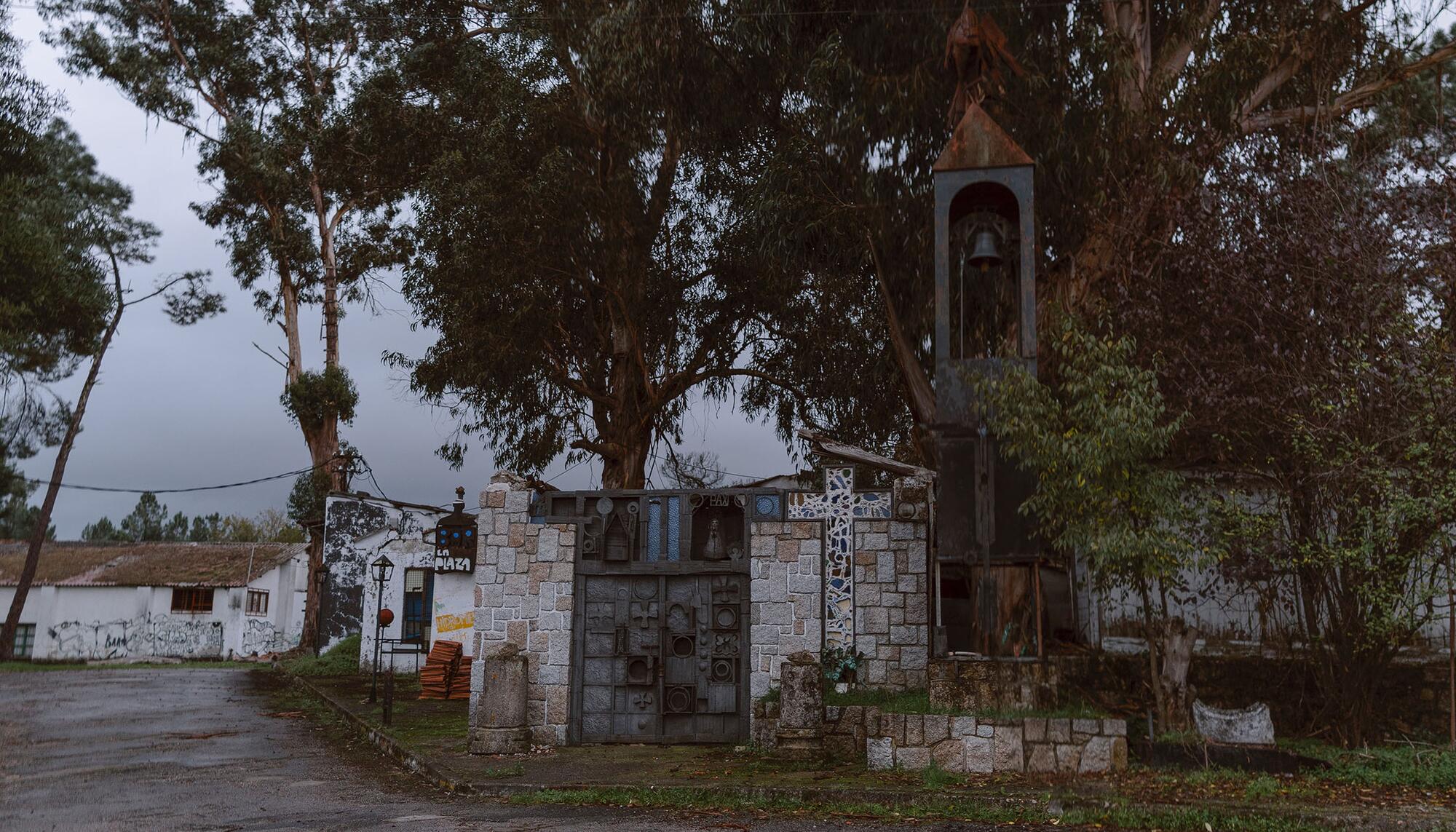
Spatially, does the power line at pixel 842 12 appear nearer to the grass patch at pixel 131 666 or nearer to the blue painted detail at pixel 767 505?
the blue painted detail at pixel 767 505

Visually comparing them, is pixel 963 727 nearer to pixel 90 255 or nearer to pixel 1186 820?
pixel 1186 820

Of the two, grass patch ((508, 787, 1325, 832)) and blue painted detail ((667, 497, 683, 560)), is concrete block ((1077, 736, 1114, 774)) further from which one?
blue painted detail ((667, 497, 683, 560))

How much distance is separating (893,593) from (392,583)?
52.3 ft

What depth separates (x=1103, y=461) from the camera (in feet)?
32.2

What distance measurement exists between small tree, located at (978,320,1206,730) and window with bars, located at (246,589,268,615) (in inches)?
1516

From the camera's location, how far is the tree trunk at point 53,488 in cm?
3167

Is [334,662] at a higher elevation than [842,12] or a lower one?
lower

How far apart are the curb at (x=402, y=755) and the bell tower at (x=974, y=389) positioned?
4977 mm

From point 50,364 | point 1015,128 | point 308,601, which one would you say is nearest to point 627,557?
point 1015,128

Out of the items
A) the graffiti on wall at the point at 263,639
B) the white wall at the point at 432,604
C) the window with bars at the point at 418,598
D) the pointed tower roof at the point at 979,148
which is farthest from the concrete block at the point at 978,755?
the graffiti on wall at the point at 263,639

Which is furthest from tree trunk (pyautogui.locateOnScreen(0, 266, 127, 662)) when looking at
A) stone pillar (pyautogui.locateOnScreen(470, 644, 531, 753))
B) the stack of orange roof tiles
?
stone pillar (pyautogui.locateOnScreen(470, 644, 531, 753))

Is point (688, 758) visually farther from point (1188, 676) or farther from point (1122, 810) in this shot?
point (1188, 676)

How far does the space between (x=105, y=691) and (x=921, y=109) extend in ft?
64.1

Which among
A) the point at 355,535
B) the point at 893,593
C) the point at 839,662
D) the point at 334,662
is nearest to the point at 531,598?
the point at 839,662
